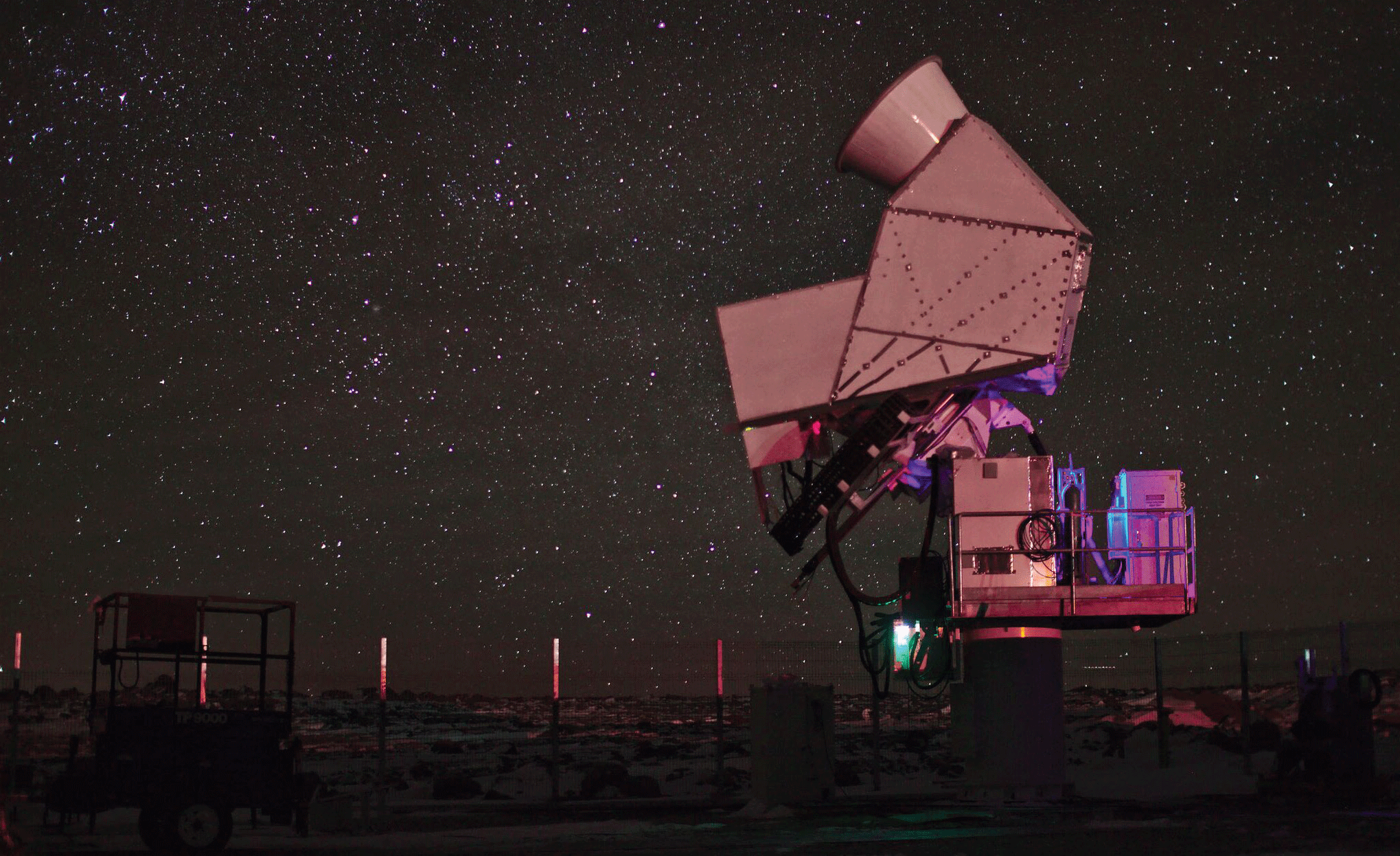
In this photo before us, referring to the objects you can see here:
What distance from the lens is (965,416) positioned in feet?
59.7

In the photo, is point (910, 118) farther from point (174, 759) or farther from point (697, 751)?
point (697, 751)

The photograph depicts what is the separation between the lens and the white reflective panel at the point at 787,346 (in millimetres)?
18000

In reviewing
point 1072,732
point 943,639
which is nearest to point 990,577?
point 943,639

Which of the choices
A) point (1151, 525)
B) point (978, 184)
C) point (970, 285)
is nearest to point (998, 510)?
point (1151, 525)

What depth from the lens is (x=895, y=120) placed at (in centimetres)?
1759

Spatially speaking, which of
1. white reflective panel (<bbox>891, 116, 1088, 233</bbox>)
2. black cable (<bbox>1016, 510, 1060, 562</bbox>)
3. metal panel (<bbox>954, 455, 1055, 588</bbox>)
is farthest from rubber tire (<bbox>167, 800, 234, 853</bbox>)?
white reflective panel (<bbox>891, 116, 1088, 233</bbox>)

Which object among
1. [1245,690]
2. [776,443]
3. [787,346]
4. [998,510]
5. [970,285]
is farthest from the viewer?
[1245,690]

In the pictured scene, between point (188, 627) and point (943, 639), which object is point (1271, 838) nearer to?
point (943, 639)

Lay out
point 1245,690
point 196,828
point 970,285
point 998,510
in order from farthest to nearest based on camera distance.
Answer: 1. point 1245,690
2. point 998,510
3. point 970,285
4. point 196,828

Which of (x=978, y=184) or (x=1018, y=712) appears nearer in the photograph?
(x=978, y=184)

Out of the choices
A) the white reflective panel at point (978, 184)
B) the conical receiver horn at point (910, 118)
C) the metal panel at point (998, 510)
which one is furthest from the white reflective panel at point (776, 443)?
the conical receiver horn at point (910, 118)

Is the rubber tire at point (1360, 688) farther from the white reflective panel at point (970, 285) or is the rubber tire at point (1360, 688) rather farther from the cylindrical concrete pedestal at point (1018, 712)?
the white reflective panel at point (970, 285)

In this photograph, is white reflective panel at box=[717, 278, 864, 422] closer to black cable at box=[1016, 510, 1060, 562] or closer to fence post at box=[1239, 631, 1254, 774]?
black cable at box=[1016, 510, 1060, 562]

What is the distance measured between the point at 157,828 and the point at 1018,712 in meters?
10.8
